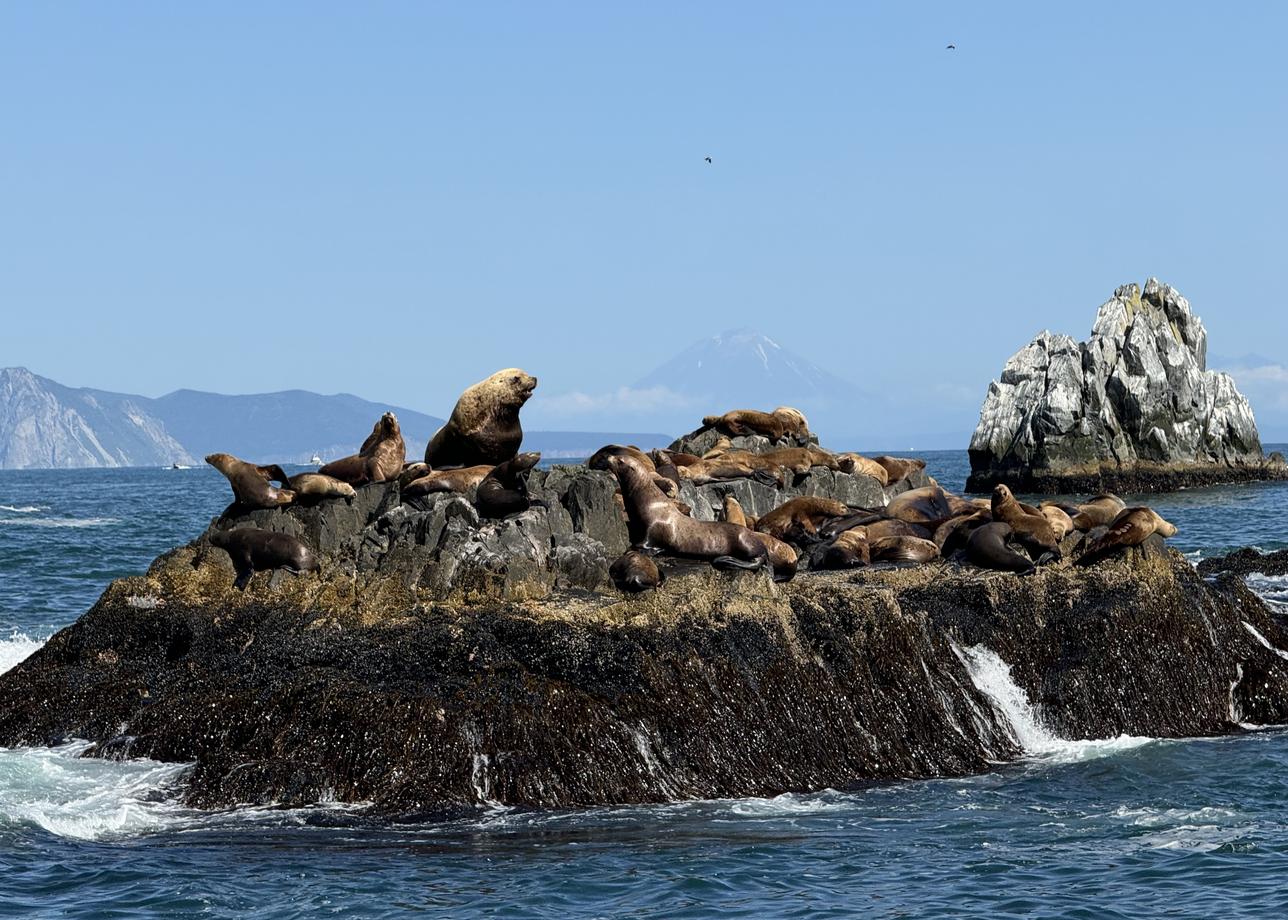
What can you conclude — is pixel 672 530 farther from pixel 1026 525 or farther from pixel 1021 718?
pixel 1026 525

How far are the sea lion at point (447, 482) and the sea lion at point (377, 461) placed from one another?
806 millimetres

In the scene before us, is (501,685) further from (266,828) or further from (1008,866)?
(1008,866)

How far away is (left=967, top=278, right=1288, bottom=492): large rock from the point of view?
2697 inches

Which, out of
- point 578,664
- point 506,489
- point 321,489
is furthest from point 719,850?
point 321,489

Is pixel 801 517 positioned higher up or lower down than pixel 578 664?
higher up

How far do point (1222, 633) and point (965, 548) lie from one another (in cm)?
283

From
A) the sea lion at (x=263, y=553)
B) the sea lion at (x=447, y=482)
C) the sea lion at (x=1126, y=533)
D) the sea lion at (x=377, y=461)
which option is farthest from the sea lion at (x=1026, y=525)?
the sea lion at (x=263, y=553)

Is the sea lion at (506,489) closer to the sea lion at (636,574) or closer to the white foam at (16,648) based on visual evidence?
the sea lion at (636,574)

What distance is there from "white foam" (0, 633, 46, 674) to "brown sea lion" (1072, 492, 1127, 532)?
42.0ft

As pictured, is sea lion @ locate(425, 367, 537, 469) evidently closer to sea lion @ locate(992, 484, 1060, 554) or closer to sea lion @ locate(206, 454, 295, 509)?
sea lion @ locate(206, 454, 295, 509)

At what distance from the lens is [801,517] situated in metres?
20.5

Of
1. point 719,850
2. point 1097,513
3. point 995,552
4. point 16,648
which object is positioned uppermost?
point 1097,513

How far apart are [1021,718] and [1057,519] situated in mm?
4454

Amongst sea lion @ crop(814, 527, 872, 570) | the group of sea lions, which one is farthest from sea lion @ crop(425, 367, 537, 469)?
sea lion @ crop(814, 527, 872, 570)
